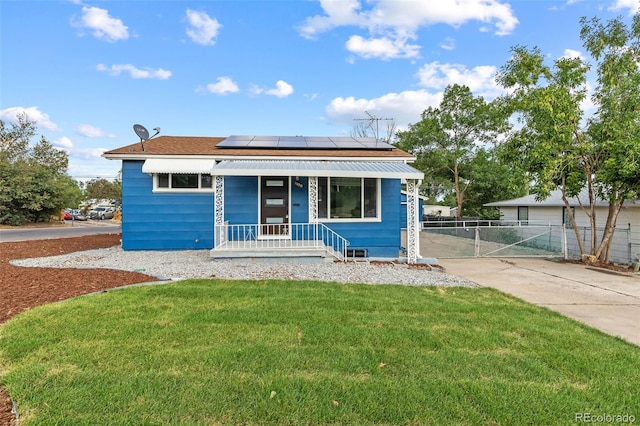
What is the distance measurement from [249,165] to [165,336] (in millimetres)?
6326

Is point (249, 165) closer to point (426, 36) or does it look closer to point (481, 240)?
point (481, 240)

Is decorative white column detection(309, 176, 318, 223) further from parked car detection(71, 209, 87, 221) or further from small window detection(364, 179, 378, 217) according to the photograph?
parked car detection(71, 209, 87, 221)

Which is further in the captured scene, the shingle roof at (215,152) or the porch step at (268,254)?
the shingle roof at (215,152)

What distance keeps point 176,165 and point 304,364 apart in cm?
867

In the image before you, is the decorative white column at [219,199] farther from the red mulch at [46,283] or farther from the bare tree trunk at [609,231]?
the bare tree trunk at [609,231]

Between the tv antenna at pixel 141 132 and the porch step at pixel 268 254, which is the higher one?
the tv antenna at pixel 141 132

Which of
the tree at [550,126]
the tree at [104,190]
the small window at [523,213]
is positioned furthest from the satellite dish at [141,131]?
the tree at [104,190]

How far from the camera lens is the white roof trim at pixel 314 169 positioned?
8.61 metres

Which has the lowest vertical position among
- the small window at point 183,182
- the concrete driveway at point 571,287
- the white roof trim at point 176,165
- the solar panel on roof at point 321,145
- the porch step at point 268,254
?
the concrete driveway at point 571,287

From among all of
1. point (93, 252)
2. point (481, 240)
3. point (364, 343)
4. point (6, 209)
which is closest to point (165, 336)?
point (364, 343)

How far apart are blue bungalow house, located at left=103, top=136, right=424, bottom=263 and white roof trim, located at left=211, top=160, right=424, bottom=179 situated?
7.1 inches

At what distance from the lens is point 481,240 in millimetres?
12086

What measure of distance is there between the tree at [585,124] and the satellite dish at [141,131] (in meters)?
12.7

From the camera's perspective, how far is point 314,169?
8.91 m
